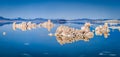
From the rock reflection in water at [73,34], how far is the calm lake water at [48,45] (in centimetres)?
8

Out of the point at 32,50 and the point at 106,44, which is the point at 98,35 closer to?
the point at 106,44

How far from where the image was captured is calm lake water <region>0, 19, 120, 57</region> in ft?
19.4

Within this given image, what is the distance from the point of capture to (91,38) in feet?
20.7

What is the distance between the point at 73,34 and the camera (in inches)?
249

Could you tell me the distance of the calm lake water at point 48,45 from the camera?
5.92 meters

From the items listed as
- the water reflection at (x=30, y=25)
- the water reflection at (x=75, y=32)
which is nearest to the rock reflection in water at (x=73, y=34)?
the water reflection at (x=75, y=32)

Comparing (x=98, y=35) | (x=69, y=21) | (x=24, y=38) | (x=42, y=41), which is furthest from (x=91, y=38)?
(x=24, y=38)

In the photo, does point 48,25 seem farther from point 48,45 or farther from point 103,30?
point 103,30

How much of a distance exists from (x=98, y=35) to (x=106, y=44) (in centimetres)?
27

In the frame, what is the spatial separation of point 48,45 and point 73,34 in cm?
58

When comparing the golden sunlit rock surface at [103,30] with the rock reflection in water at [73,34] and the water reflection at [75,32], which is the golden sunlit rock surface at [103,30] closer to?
the water reflection at [75,32]

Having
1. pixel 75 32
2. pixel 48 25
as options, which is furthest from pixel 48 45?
pixel 75 32

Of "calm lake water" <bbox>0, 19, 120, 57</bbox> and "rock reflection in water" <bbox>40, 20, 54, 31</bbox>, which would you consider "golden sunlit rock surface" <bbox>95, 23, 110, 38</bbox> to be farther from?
"rock reflection in water" <bbox>40, 20, 54, 31</bbox>

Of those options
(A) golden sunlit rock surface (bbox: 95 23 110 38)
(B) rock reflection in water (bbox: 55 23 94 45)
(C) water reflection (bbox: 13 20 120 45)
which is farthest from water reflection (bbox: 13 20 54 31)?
(A) golden sunlit rock surface (bbox: 95 23 110 38)
